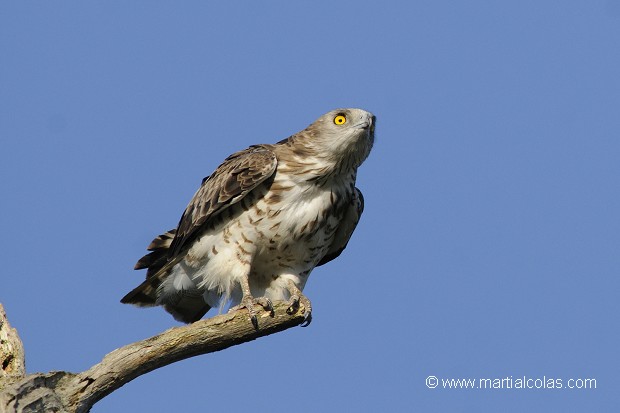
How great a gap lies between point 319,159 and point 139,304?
260 centimetres

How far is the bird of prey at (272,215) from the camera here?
31.8 feet

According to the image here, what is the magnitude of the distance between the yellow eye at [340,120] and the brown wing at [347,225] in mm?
769

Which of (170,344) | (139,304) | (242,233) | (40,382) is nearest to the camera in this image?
(40,382)

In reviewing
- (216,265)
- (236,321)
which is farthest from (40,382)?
(216,265)

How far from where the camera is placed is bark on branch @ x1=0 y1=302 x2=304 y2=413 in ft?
23.2

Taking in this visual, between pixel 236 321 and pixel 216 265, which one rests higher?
pixel 216 265

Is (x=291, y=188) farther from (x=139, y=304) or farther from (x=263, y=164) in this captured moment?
(x=139, y=304)

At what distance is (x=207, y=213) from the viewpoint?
32.0 feet

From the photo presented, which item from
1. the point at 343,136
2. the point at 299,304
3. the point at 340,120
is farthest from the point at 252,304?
A: the point at 340,120

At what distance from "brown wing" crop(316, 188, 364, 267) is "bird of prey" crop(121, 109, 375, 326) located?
0.5 inches

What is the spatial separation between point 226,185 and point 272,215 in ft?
1.77

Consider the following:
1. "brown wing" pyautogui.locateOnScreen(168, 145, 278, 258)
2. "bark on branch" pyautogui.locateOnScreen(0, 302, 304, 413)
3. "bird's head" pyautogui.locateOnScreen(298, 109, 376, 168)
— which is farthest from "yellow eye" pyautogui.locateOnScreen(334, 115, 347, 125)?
"bark on branch" pyautogui.locateOnScreen(0, 302, 304, 413)

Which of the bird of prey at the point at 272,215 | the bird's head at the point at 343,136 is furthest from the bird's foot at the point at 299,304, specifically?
the bird's head at the point at 343,136

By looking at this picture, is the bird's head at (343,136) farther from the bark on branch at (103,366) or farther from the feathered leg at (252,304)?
the bark on branch at (103,366)
